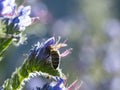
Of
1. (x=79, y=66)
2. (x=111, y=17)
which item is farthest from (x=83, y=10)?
(x=79, y=66)

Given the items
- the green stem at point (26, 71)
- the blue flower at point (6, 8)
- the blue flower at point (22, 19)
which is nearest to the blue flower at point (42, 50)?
the green stem at point (26, 71)

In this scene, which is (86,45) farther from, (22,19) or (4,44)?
(4,44)

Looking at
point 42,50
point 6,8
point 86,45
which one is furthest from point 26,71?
point 86,45

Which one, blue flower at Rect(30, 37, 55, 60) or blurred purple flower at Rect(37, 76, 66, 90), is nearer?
blurred purple flower at Rect(37, 76, 66, 90)

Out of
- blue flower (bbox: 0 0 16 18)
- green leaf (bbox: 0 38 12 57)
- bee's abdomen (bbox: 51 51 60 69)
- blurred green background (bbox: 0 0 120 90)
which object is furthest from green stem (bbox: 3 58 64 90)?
blurred green background (bbox: 0 0 120 90)

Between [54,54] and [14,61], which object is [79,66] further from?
[54,54]

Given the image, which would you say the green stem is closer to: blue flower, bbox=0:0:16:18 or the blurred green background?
blue flower, bbox=0:0:16:18
